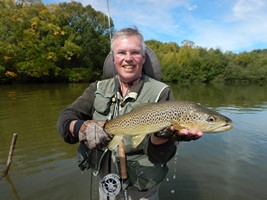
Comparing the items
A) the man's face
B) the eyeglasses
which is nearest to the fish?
the man's face

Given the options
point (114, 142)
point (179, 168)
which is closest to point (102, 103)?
point (114, 142)

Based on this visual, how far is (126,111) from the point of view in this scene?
331 cm

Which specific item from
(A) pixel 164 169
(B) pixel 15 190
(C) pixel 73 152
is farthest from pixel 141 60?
(C) pixel 73 152

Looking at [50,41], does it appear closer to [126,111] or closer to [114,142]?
[126,111]

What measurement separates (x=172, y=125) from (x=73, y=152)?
7314 millimetres

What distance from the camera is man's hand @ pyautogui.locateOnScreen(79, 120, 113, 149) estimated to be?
283 cm

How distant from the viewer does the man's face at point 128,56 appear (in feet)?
10.6

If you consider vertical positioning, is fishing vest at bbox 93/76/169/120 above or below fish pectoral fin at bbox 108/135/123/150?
above

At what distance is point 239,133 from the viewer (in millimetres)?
12109

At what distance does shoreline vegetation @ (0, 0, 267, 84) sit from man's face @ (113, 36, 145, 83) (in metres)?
39.0

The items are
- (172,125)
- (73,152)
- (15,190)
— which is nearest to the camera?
(172,125)

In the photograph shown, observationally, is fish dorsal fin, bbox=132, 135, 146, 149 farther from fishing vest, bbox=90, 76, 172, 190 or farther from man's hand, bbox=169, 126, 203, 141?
man's hand, bbox=169, 126, 203, 141

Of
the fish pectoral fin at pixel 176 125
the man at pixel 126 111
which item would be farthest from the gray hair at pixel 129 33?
the fish pectoral fin at pixel 176 125

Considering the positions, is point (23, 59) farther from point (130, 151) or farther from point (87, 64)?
point (130, 151)
